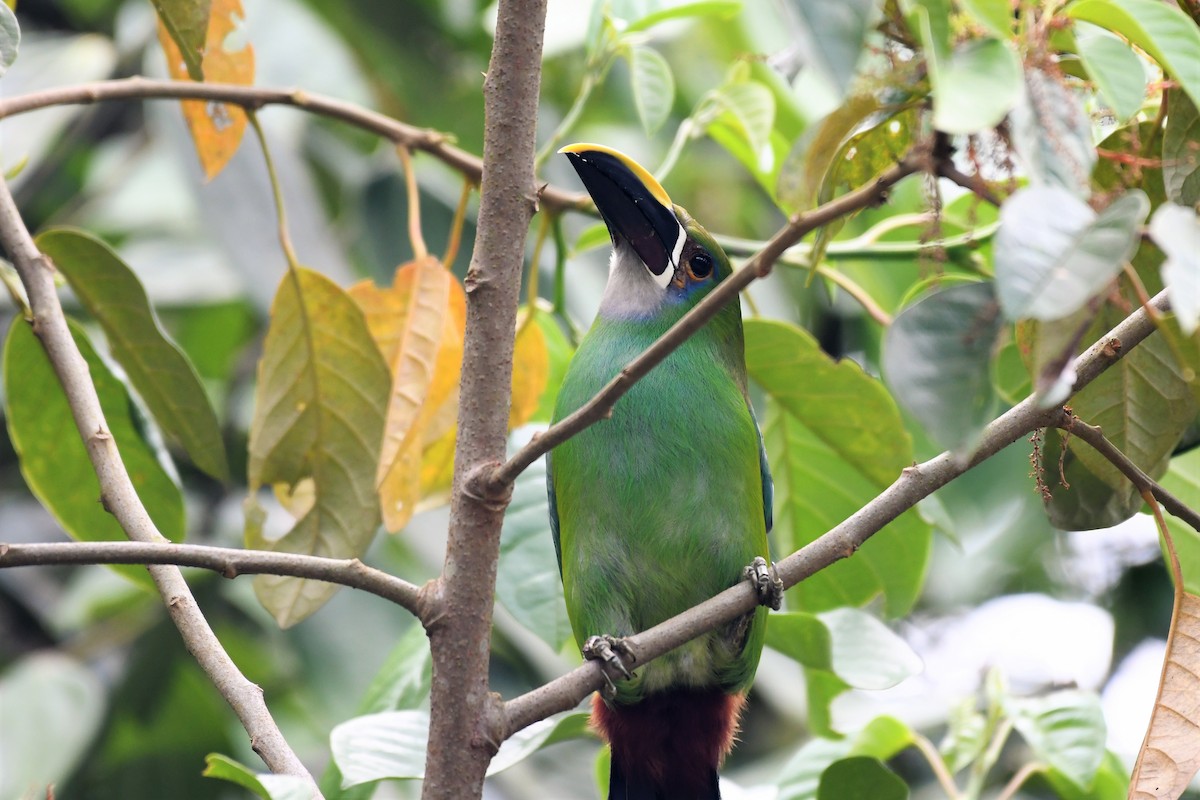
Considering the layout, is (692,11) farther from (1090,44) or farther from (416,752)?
(416,752)

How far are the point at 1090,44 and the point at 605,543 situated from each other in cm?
145

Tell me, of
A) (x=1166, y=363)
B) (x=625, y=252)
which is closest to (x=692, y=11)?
(x=625, y=252)

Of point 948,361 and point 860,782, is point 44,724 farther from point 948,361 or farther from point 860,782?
point 948,361

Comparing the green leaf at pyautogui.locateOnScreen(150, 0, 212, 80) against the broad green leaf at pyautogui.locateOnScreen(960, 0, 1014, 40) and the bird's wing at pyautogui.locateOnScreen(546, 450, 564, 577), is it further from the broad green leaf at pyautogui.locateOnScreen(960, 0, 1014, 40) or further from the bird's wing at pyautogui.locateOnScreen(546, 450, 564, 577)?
the broad green leaf at pyautogui.locateOnScreen(960, 0, 1014, 40)

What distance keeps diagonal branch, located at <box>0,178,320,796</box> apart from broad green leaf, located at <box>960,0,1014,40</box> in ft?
3.78

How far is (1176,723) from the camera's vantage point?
1794mm

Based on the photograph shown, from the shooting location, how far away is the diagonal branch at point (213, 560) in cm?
146

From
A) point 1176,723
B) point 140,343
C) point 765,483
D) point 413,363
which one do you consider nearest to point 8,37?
point 140,343

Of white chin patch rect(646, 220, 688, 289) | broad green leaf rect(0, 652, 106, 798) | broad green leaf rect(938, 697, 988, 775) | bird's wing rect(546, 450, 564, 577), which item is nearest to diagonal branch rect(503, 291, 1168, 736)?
bird's wing rect(546, 450, 564, 577)

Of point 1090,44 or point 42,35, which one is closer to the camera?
point 1090,44

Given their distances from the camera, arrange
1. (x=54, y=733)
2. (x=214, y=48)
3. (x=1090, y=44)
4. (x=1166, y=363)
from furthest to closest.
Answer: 1. (x=54, y=733)
2. (x=214, y=48)
3. (x=1166, y=363)
4. (x=1090, y=44)

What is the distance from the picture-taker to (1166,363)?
1.95 meters

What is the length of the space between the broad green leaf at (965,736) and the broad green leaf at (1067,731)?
5.1 inches

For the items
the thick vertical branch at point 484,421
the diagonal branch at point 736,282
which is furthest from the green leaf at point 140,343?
the diagonal branch at point 736,282
